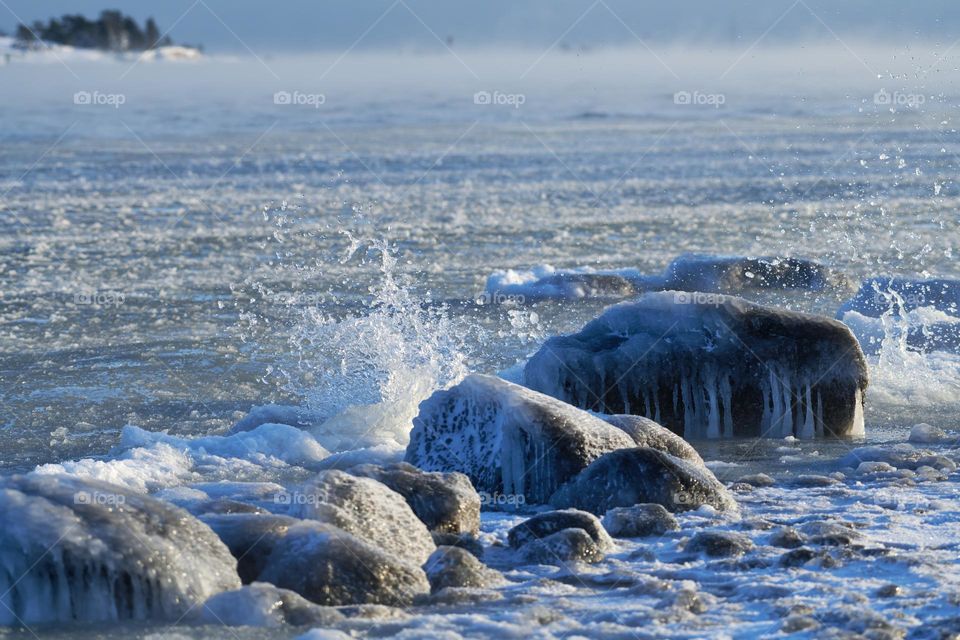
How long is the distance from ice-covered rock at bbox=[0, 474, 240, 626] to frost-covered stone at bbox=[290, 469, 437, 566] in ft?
2.42

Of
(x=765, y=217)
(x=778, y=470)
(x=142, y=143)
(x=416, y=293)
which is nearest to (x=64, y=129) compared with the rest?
(x=142, y=143)

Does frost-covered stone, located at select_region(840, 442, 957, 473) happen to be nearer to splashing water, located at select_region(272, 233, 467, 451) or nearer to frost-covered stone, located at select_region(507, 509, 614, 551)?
frost-covered stone, located at select_region(507, 509, 614, 551)

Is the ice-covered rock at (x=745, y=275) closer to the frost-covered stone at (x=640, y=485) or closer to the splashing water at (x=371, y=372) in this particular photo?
the splashing water at (x=371, y=372)

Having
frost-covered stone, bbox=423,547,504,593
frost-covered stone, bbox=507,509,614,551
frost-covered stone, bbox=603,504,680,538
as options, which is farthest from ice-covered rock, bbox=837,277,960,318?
frost-covered stone, bbox=423,547,504,593

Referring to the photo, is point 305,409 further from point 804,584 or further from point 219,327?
point 804,584

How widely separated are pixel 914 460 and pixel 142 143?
27069 mm

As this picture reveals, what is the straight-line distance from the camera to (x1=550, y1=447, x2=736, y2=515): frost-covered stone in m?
7.17

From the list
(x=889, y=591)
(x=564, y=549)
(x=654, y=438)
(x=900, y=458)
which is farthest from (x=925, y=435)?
(x=564, y=549)

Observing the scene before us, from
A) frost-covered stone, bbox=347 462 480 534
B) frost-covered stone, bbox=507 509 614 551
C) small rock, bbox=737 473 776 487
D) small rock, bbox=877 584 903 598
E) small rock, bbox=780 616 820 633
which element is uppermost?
frost-covered stone, bbox=347 462 480 534

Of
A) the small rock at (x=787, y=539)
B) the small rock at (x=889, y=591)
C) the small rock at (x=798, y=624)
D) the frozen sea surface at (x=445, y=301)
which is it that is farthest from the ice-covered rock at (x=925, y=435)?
the small rock at (x=798, y=624)

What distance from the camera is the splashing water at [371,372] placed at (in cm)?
935

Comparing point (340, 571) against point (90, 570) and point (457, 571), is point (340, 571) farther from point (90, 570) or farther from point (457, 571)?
point (90, 570)

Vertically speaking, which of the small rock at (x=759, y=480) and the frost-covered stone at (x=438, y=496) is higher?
the frost-covered stone at (x=438, y=496)

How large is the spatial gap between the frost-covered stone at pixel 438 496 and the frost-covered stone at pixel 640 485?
569mm
